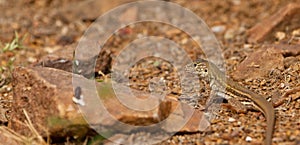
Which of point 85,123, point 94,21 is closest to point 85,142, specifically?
point 85,123

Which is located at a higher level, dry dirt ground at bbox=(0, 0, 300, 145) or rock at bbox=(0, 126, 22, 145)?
dry dirt ground at bbox=(0, 0, 300, 145)

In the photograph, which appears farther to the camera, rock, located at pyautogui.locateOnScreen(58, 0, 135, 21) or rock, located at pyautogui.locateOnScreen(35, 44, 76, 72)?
rock, located at pyautogui.locateOnScreen(58, 0, 135, 21)

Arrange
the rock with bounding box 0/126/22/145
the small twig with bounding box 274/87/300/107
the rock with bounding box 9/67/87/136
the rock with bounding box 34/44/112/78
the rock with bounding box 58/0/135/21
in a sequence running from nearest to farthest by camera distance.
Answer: the rock with bounding box 9/67/87/136
the rock with bounding box 0/126/22/145
the small twig with bounding box 274/87/300/107
the rock with bounding box 34/44/112/78
the rock with bounding box 58/0/135/21

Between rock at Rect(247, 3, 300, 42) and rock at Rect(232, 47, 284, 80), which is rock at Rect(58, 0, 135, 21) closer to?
rock at Rect(247, 3, 300, 42)

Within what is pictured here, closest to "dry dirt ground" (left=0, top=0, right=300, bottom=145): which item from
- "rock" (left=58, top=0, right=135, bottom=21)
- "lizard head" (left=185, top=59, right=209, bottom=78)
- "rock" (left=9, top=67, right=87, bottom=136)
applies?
"rock" (left=58, top=0, right=135, bottom=21)

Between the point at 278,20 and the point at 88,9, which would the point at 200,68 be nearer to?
the point at 278,20


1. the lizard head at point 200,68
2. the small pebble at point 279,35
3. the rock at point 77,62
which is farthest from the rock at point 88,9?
the lizard head at point 200,68
